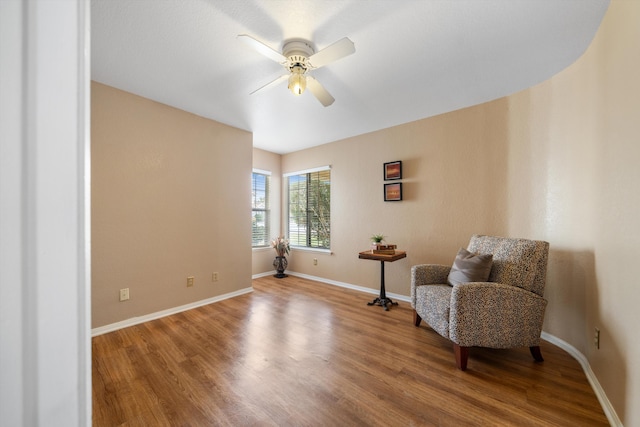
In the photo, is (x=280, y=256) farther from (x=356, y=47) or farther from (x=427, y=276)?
(x=356, y=47)

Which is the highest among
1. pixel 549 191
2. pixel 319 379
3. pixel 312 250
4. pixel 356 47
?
pixel 356 47

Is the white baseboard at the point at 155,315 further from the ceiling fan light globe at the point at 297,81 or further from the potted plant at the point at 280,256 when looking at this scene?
the ceiling fan light globe at the point at 297,81

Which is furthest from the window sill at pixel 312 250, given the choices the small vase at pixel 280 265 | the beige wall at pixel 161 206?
the beige wall at pixel 161 206

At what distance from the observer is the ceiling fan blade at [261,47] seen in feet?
5.42

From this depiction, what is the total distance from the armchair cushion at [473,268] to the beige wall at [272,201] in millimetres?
3398

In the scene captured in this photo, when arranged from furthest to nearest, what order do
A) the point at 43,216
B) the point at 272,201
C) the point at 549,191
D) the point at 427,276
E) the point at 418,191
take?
the point at 272,201 → the point at 418,191 → the point at 427,276 → the point at 549,191 → the point at 43,216

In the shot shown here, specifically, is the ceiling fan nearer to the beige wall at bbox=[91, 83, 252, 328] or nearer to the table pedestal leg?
the beige wall at bbox=[91, 83, 252, 328]

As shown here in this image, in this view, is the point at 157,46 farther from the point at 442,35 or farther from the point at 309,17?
the point at 442,35

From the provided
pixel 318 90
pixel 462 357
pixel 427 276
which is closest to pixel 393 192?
pixel 427 276

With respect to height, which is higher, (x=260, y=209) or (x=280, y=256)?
(x=260, y=209)

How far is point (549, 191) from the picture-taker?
245cm

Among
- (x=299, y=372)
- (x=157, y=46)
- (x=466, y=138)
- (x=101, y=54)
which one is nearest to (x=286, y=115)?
(x=157, y=46)

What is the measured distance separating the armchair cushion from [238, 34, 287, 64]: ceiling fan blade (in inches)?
90.6

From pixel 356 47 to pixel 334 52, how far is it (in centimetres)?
33
